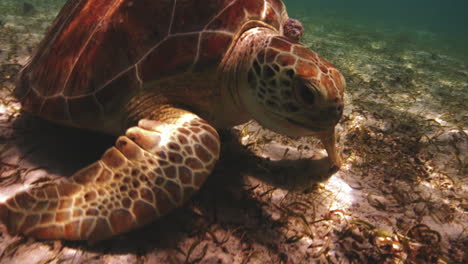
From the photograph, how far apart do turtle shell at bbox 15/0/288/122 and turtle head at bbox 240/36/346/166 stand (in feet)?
1.27

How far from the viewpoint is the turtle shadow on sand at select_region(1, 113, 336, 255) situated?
54.6 inches

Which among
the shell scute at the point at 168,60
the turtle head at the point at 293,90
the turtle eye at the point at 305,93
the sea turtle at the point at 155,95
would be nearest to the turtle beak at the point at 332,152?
the sea turtle at the point at 155,95

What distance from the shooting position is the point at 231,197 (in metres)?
1.71

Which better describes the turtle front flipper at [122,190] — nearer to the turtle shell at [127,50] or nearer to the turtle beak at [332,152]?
the turtle shell at [127,50]

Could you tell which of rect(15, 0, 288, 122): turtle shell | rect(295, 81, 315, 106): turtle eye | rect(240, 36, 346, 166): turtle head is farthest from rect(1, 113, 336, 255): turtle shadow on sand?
rect(295, 81, 315, 106): turtle eye

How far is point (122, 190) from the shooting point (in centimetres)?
137

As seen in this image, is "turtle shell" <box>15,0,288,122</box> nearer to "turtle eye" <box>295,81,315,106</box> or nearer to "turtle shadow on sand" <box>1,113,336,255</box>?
"turtle shadow on sand" <box>1,113,336,255</box>

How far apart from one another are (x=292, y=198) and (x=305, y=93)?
79 centimetres

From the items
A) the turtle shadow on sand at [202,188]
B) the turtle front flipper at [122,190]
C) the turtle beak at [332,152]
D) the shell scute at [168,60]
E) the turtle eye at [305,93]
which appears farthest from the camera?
the turtle beak at [332,152]

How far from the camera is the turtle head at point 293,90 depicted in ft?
4.93

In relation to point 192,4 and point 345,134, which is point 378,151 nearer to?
point 345,134

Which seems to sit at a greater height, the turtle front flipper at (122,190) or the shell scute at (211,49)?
the shell scute at (211,49)

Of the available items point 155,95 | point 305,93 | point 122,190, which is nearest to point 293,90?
point 305,93

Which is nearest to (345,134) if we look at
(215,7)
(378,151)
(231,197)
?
(378,151)
